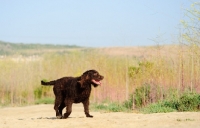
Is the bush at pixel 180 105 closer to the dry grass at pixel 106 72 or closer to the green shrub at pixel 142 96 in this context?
the dry grass at pixel 106 72

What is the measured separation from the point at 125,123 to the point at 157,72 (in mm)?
5850

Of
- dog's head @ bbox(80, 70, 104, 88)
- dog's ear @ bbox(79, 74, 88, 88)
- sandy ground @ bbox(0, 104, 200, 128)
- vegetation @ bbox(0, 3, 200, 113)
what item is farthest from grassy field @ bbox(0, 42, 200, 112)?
dog's ear @ bbox(79, 74, 88, 88)

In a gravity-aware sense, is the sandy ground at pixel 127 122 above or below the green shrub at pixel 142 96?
below

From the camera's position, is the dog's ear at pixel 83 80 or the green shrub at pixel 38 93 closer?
the dog's ear at pixel 83 80

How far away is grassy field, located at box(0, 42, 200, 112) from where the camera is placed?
1817 centimetres

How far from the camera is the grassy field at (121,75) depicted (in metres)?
18.2

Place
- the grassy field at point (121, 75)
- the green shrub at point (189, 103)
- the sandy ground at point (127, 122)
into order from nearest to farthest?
the sandy ground at point (127, 122), the green shrub at point (189, 103), the grassy field at point (121, 75)

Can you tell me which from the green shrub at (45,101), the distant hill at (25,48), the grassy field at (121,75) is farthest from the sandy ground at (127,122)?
the distant hill at (25,48)

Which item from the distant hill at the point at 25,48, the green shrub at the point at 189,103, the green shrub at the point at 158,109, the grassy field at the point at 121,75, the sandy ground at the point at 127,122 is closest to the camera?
the sandy ground at the point at 127,122

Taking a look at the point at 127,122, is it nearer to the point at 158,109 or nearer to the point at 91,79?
the point at 91,79

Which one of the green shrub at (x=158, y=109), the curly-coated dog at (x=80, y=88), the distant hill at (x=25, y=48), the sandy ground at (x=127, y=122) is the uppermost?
the distant hill at (x=25, y=48)

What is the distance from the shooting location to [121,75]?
2184 cm

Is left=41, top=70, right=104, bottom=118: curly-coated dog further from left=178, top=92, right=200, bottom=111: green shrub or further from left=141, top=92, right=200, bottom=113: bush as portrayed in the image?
left=178, top=92, right=200, bottom=111: green shrub

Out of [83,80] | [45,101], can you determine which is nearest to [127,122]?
[83,80]
